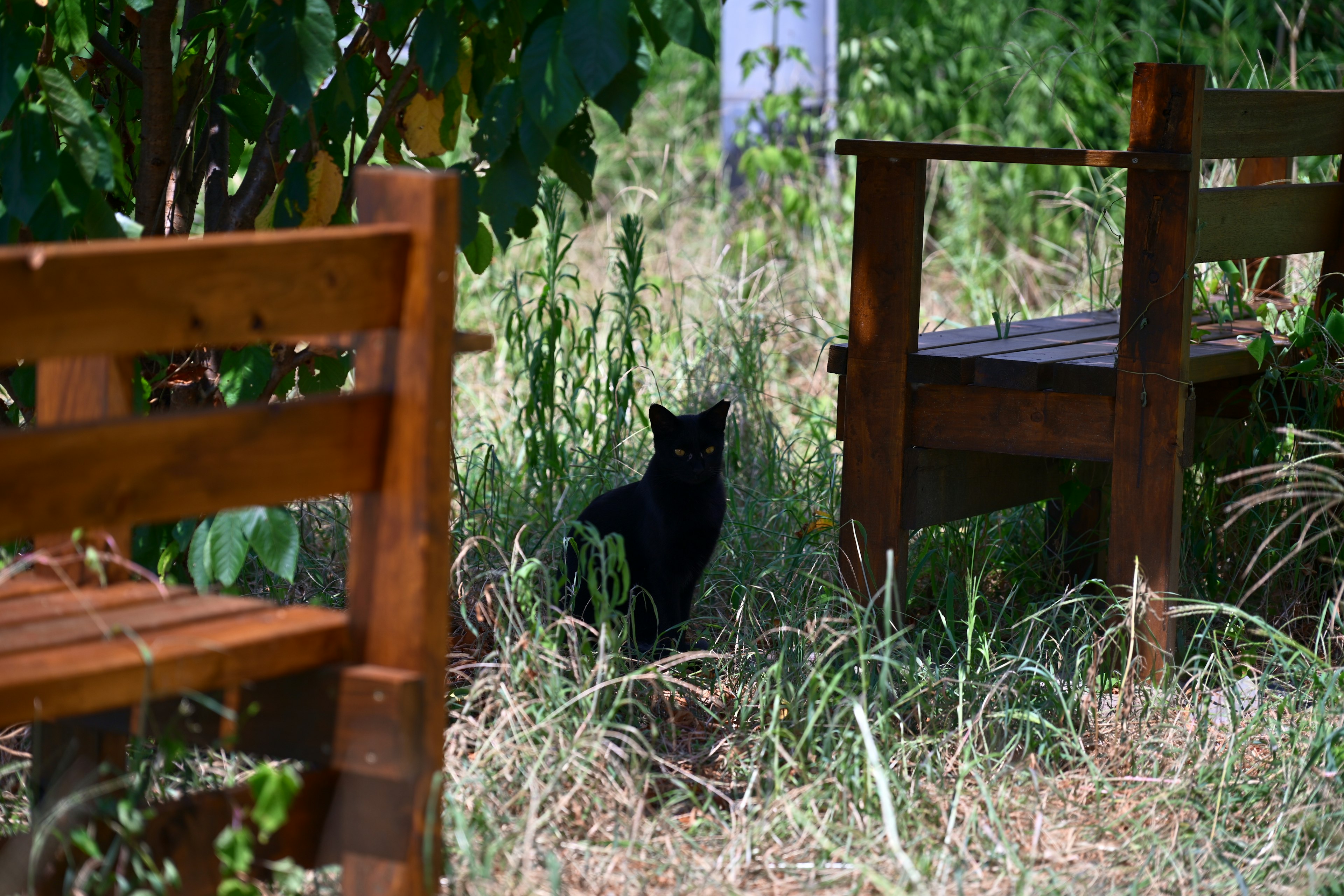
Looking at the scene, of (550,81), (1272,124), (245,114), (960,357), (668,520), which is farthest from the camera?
(668,520)

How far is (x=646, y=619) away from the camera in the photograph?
3.52m

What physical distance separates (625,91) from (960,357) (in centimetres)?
132

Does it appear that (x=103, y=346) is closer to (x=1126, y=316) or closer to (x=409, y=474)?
(x=409, y=474)

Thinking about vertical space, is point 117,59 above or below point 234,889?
above

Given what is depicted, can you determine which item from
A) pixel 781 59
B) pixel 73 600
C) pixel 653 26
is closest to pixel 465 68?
pixel 653 26

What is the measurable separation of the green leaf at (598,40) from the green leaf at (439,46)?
0.31 metres

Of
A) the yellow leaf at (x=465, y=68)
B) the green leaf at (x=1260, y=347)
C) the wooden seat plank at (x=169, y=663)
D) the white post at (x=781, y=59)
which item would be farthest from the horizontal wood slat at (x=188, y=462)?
the white post at (x=781, y=59)

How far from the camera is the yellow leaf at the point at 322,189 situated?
2467 millimetres

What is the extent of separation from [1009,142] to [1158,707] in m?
4.77

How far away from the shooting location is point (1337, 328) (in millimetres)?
3193

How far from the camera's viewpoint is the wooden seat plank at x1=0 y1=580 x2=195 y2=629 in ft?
5.58

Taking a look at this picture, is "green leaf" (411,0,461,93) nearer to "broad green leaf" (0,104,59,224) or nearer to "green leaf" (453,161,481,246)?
"green leaf" (453,161,481,246)

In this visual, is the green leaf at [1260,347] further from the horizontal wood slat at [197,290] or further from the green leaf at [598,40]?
the horizontal wood slat at [197,290]

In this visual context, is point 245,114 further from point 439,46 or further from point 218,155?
point 439,46
